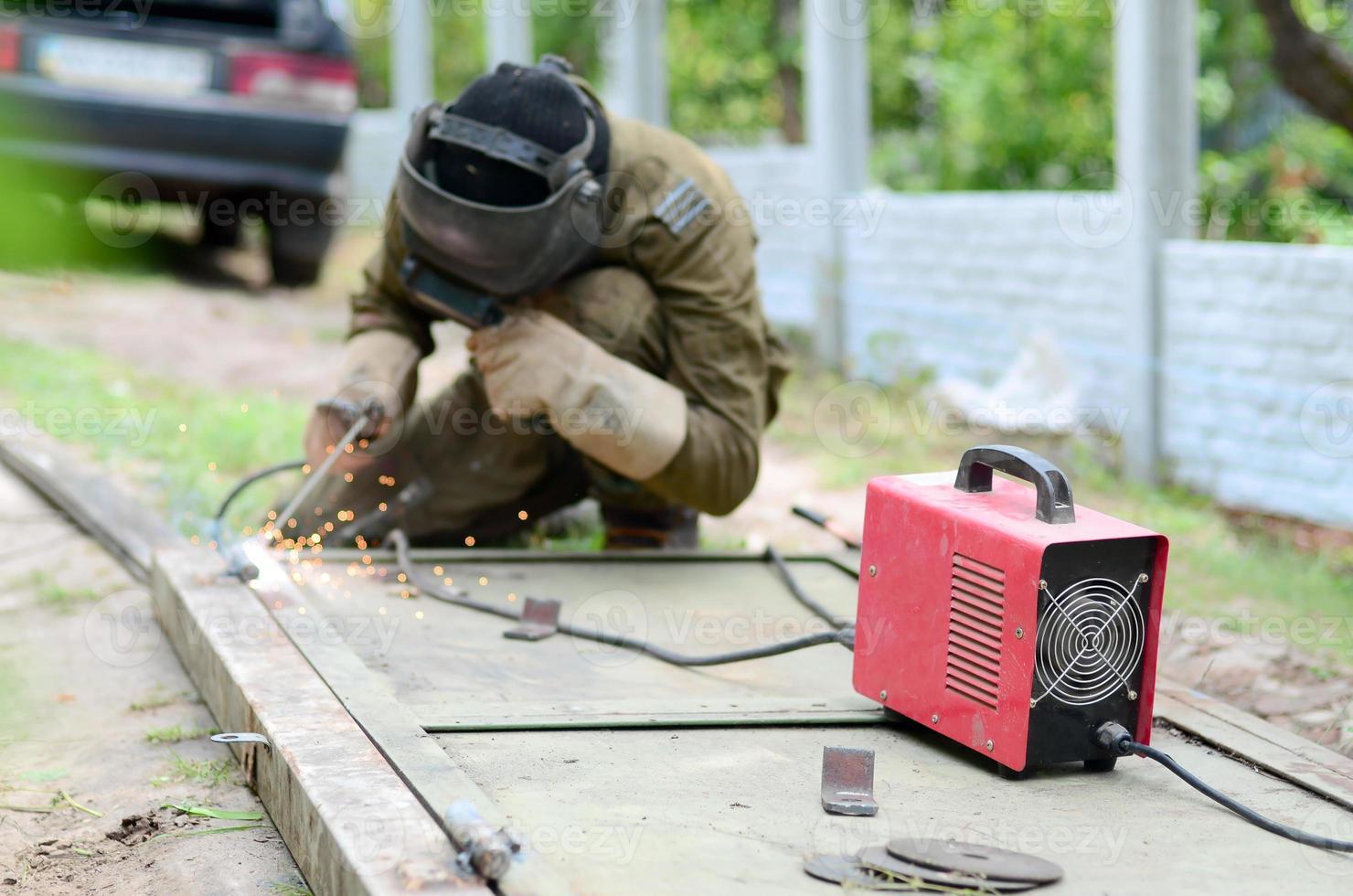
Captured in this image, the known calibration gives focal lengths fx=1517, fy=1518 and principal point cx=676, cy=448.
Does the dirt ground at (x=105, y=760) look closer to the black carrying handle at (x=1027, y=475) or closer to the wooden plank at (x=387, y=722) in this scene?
the wooden plank at (x=387, y=722)

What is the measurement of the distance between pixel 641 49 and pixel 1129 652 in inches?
296

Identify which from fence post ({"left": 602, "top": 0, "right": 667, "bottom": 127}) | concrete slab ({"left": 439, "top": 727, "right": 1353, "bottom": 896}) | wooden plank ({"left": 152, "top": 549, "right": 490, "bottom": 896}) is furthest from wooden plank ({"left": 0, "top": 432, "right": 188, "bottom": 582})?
fence post ({"left": 602, "top": 0, "right": 667, "bottom": 127})

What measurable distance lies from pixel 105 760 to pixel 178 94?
16.9ft

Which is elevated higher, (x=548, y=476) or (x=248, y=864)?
(x=548, y=476)

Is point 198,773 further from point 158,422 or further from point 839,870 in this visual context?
point 158,422

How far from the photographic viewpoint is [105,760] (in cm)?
271

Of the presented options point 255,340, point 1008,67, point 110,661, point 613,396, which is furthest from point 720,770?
point 1008,67

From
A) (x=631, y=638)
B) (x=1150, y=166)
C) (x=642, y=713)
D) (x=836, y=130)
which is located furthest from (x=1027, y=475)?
(x=836, y=130)

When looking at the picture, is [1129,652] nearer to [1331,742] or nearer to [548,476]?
[1331,742]

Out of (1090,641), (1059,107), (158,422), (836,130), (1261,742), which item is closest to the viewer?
(1090,641)

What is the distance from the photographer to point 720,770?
2.34 metres

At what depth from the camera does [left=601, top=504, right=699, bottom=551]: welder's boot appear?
13.0 feet

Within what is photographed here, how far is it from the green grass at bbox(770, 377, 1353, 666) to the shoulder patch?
167 centimetres

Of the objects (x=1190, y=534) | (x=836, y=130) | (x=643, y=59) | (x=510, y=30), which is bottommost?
(x=1190, y=534)
